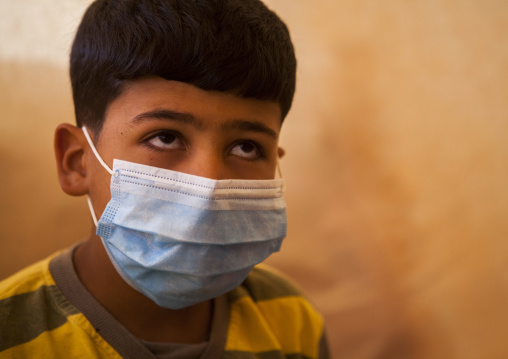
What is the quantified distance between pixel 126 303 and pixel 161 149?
0.36 m

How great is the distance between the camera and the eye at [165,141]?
878 millimetres

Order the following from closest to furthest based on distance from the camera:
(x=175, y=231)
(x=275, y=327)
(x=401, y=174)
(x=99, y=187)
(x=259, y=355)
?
(x=175, y=231), (x=99, y=187), (x=259, y=355), (x=275, y=327), (x=401, y=174)

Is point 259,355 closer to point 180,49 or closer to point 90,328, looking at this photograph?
point 90,328

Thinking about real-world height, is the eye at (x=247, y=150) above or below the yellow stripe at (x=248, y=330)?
above

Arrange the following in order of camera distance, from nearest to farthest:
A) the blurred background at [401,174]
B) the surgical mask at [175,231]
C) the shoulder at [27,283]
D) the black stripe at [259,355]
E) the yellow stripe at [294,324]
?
1. the surgical mask at [175,231]
2. the shoulder at [27,283]
3. the black stripe at [259,355]
4. the yellow stripe at [294,324]
5. the blurred background at [401,174]

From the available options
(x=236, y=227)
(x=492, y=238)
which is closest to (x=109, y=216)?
(x=236, y=227)

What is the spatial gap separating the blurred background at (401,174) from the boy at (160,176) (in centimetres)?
66

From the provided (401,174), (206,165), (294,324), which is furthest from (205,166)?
(401,174)

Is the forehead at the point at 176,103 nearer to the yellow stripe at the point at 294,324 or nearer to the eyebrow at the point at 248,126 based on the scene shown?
the eyebrow at the point at 248,126

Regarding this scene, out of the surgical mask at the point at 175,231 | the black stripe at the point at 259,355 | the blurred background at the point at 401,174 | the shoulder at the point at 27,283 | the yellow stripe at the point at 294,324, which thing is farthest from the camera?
the blurred background at the point at 401,174

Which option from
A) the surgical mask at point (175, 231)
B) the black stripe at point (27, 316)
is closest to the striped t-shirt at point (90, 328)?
the black stripe at point (27, 316)

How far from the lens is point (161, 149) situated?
2.86ft

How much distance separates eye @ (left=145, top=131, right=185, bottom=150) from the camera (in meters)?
0.88

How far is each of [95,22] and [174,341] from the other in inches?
29.8
